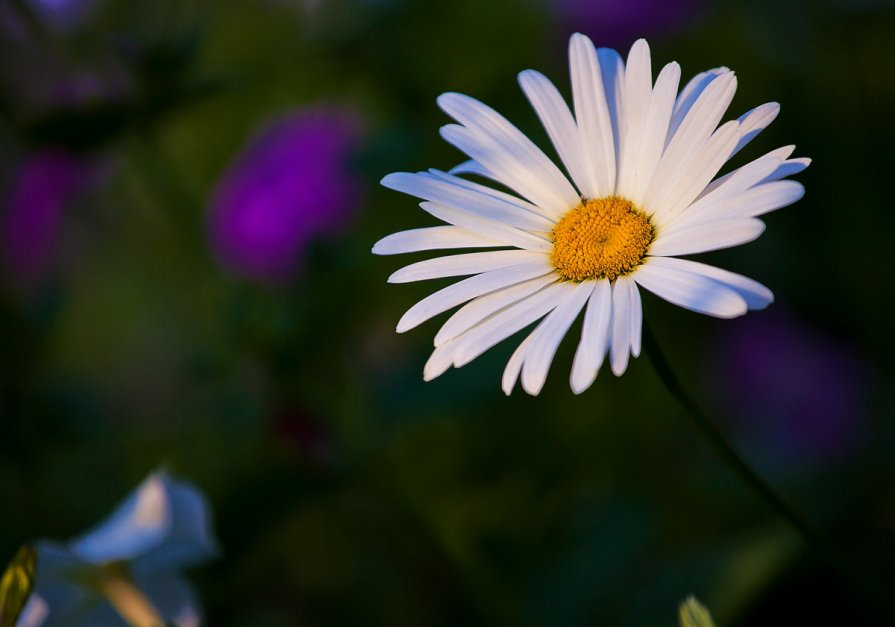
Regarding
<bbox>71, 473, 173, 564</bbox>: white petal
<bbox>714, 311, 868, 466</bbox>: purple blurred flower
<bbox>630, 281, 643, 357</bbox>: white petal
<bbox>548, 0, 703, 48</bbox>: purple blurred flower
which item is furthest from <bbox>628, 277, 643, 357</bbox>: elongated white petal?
<bbox>548, 0, 703, 48</bbox>: purple blurred flower

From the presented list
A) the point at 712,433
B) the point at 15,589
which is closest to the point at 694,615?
the point at 712,433

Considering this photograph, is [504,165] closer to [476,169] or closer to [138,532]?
[476,169]

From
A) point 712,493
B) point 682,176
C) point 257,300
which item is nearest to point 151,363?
point 257,300

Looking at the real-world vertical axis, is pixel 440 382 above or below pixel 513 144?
below

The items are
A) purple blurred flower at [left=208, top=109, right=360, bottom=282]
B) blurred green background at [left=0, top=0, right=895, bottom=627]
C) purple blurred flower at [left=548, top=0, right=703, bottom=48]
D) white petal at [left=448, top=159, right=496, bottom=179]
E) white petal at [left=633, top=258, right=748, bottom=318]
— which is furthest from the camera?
purple blurred flower at [left=548, top=0, right=703, bottom=48]

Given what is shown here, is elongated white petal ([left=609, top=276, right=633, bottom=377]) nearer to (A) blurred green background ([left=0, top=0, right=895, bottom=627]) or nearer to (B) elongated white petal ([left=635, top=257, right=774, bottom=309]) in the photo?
(B) elongated white petal ([left=635, top=257, right=774, bottom=309])

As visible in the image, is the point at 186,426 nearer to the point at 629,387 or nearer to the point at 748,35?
the point at 629,387

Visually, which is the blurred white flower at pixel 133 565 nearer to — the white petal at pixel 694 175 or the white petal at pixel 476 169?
the white petal at pixel 476 169
